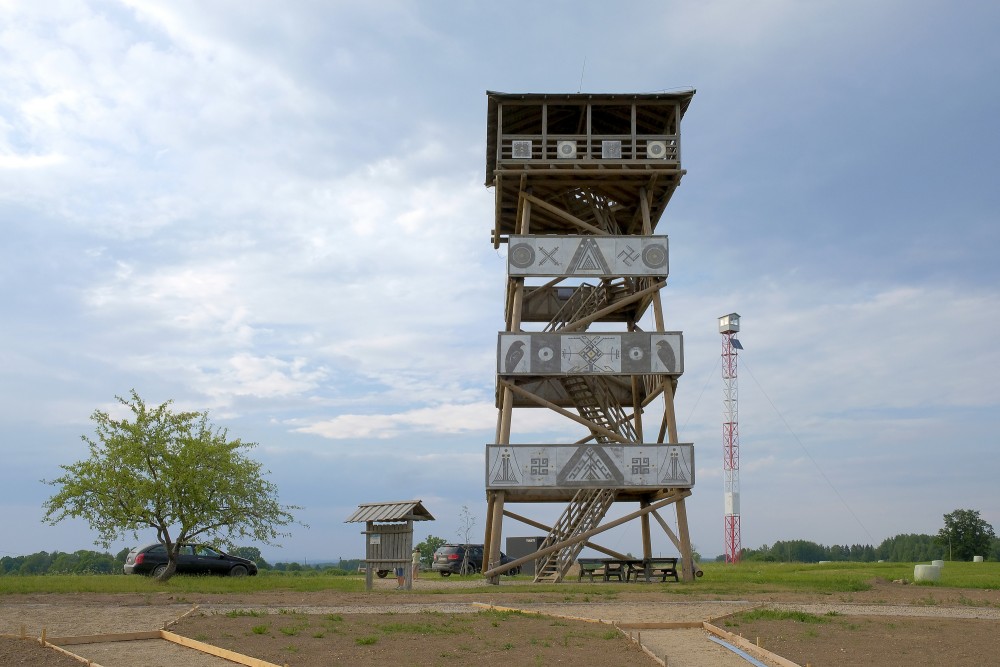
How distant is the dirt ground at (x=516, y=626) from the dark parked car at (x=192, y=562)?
285 inches

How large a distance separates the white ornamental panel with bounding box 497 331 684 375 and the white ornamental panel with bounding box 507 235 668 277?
2179mm

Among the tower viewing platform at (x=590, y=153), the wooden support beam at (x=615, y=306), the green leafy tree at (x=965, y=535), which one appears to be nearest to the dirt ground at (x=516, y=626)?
the wooden support beam at (x=615, y=306)

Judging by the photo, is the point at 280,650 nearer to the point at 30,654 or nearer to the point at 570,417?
the point at 30,654

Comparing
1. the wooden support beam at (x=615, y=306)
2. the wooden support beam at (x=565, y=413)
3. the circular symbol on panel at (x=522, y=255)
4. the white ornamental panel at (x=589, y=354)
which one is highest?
the circular symbol on panel at (x=522, y=255)

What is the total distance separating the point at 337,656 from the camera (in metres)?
11.5

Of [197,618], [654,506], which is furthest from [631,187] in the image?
[197,618]

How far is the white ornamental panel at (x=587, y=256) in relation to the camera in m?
30.1

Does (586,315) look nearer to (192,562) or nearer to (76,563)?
(192,562)

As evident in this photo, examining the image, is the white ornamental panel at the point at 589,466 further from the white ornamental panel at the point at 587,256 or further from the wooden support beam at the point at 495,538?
the white ornamental panel at the point at 587,256

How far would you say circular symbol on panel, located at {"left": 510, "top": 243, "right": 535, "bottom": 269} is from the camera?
1189 inches

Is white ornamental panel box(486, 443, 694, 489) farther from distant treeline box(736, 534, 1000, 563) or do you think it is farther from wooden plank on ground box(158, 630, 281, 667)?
distant treeline box(736, 534, 1000, 563)

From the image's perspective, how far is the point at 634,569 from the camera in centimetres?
2914

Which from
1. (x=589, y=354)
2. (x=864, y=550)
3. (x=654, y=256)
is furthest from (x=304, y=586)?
(x=864, y=550)

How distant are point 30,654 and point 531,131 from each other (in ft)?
85.0
